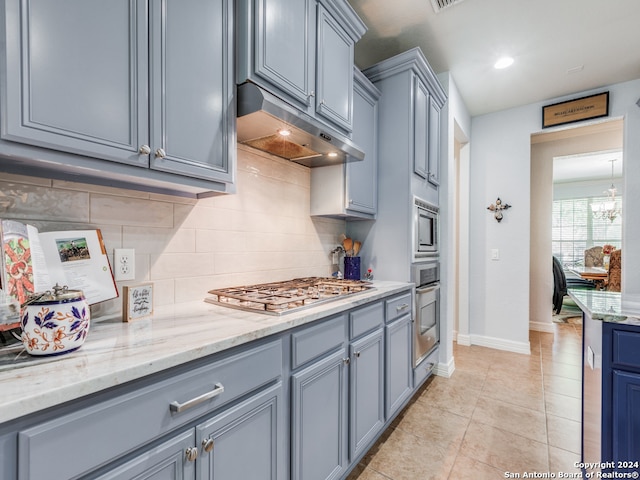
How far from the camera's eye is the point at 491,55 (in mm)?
2629

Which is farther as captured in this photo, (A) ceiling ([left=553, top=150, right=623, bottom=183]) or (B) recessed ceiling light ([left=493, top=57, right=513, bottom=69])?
(A) ceiling ([left=553, top=150, right=623, bottom=183])

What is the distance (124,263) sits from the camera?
1.24 m

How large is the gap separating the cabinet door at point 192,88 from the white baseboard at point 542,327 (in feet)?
15.7

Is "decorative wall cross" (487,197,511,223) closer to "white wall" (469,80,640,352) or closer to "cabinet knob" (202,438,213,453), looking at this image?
"white wall" (469,80,640,352)

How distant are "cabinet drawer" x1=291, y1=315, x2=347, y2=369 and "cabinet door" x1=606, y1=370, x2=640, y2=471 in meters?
1.09

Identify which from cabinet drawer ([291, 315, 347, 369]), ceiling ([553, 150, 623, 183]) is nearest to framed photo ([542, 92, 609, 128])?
ceiling ([553, 150, 623, 183])

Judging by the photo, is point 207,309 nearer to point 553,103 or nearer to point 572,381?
point 572,381

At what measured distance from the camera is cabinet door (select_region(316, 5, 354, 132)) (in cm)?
166

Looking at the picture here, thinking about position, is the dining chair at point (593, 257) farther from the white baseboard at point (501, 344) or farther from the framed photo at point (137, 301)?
the framed photo at point (137, 301)

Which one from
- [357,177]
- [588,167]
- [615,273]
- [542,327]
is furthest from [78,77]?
[588,167]

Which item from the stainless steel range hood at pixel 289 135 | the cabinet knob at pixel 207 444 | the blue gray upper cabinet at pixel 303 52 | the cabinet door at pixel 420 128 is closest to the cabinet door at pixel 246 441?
the cabinet knob at pixel 207 444

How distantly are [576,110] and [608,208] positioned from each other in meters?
3.39

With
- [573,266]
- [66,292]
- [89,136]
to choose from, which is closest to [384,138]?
[89,136]

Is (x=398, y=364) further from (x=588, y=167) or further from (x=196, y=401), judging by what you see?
(x=588, y=167)
